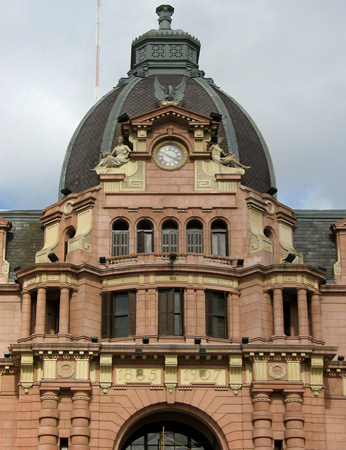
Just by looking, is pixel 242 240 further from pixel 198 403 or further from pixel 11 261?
pixel 11 261

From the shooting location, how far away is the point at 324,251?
Result: 65.4 meters

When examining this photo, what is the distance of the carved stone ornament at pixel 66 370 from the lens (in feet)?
187

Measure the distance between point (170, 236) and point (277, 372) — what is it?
9.58m

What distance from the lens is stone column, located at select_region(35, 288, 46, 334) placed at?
58.1m

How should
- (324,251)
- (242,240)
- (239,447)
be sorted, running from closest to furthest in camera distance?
(239,447)
(242,240)
(324,251)

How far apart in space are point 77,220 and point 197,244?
6.73 metres

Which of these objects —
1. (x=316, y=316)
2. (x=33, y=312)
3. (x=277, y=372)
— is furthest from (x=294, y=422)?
(x=33, y=312)

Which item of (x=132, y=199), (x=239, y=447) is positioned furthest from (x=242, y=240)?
(x=239, y=447)

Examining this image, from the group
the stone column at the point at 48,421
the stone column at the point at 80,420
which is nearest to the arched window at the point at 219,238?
the stone column at the point at 80,420

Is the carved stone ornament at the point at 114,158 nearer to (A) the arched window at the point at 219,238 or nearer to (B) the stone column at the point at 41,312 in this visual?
(A) the arched window at the point at 219,238

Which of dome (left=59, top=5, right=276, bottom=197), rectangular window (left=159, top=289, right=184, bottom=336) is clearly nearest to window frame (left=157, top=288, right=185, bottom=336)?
rectangular window (left=159, top=289, right=184, bottom=336)

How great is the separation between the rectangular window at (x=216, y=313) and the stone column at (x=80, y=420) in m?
7.32

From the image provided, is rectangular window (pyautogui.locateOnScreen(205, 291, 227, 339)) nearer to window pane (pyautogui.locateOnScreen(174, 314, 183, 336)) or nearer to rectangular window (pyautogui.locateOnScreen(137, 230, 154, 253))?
window pane (pyautogui.locateOnScreen(174, 314, 183, 336))

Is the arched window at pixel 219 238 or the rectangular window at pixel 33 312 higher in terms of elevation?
the arched window at pixel 219 238
